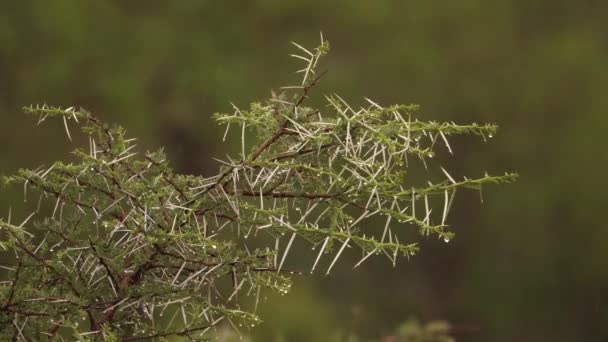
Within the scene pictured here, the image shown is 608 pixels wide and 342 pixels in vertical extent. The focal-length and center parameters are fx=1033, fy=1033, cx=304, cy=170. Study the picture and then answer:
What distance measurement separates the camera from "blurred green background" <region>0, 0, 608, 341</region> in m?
4.83

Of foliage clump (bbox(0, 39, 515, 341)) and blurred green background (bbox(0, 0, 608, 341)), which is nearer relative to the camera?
foliage clump (bbox(0, 39, 515, 341))

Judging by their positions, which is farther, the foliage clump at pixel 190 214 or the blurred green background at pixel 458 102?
the blurred green background at pixel 458 102

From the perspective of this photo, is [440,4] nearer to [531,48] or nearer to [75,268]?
[531,48]

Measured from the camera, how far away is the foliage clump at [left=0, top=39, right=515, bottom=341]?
1.25 m

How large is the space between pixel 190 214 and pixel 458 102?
3.83 metres

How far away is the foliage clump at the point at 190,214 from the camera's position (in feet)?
4.10

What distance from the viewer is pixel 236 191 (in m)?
1.27

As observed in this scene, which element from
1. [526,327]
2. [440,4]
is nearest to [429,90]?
[440,4]

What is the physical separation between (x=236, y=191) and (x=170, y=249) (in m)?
0.11

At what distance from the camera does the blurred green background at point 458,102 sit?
483cm

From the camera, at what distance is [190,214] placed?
4.08 feet

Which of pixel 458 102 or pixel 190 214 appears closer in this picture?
pixel 190 214

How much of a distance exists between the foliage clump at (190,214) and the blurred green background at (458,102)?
11.4ft

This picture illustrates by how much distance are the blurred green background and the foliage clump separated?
3461 mm
